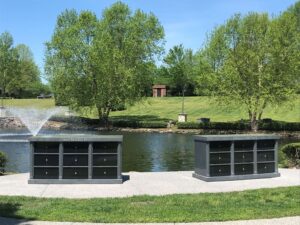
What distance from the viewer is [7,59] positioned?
83500mm

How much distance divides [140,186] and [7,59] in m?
76.0

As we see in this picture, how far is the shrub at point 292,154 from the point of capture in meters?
17.2

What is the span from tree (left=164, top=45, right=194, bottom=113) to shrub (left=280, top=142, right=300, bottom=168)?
59234mm

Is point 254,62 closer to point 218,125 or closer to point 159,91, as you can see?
point 218,125

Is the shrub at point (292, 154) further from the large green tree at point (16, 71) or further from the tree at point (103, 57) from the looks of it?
the large green tree at point (16, 71)

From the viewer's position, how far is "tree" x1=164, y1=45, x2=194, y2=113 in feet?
270

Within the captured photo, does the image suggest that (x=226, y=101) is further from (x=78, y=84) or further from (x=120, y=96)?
(x=78, y=84)

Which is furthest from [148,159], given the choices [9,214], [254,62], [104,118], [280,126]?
[104,118]

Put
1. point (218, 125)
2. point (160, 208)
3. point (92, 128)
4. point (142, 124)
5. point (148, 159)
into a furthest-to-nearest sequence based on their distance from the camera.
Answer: point (92, 128), point (142, 124), point (218, 125), point (148, 159), point (160, 208)

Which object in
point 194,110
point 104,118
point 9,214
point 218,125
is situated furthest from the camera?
point 194,110

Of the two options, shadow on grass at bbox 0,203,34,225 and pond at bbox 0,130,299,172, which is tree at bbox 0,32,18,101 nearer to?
pond at bbox 0,130,299,172

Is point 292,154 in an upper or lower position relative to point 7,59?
lower

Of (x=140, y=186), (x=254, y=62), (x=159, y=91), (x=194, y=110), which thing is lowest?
(x=140, y=186)

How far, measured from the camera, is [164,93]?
295 ft
